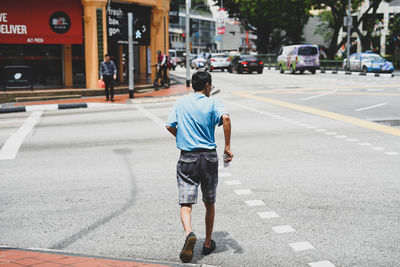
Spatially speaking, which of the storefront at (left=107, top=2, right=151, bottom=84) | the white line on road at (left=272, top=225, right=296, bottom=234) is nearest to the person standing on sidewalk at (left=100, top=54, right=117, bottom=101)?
the storefront at (left=107, top=2, right=151, bottom=84)

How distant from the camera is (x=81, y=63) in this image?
924 inches

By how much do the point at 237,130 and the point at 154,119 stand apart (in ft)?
10.4

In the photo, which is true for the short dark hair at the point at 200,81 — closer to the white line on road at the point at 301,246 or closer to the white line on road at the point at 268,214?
the white line on road at the point at 301,246

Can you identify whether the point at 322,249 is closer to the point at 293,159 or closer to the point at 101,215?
the point at 101,215

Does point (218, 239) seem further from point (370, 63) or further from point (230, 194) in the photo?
point (370, 63)

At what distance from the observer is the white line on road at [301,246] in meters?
4.43

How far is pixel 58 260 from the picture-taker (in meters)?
3.99

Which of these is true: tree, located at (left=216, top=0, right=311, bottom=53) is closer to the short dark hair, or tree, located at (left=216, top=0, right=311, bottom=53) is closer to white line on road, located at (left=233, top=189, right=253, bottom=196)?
white line on road, located at (left=233, top=189, right=253, bottom=196)

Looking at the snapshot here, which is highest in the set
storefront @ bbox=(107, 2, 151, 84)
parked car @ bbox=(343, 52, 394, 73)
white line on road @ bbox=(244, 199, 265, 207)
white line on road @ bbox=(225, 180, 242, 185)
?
storefront @ bbox=(107, 2, 151, 84)

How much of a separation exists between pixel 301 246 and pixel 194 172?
1.20 meters

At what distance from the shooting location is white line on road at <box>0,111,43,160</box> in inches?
359

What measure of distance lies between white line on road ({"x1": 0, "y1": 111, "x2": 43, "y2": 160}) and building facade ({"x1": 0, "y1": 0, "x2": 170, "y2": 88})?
273 inches

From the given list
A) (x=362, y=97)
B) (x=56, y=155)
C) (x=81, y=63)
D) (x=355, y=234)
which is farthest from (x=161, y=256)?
(x=81, y=63)

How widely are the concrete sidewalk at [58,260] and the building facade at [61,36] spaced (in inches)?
676
